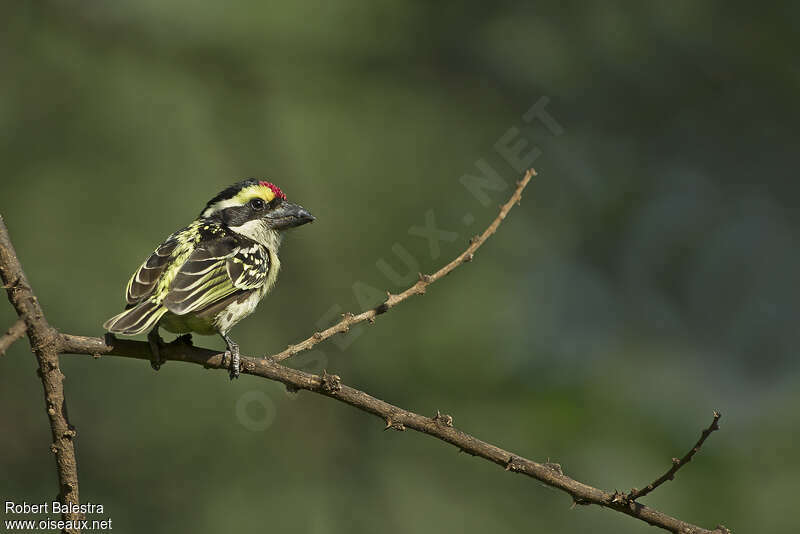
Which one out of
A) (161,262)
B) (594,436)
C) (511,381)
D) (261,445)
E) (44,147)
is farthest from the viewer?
(44,147)

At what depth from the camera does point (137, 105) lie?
8.39m

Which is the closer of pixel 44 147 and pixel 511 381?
pixel 511 381

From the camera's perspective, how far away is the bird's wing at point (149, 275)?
13.0 ft

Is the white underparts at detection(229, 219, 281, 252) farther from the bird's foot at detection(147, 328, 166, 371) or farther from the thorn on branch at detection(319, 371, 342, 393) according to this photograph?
the thorn on branch at detection(319, 371, 342, 393)

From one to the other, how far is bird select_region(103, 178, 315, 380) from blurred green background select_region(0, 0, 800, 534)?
1027 millimetres

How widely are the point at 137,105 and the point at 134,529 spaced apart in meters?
3.91

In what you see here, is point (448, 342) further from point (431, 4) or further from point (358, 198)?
point (431, 4)

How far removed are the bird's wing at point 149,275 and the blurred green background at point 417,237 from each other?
5.08 feet

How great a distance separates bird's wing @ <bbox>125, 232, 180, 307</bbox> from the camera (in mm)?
3961

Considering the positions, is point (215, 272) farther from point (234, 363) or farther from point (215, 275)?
point (234, 363)

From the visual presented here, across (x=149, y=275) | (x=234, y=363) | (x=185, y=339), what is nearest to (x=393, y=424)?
(x=234, y=363)

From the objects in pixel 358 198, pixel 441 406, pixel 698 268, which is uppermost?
pixel 358 198

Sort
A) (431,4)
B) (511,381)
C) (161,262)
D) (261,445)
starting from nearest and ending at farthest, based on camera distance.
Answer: (161,262) → (511,381) → (261,445) → (431,4)

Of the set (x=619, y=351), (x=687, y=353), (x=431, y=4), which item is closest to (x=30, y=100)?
(x=431, y=4)
